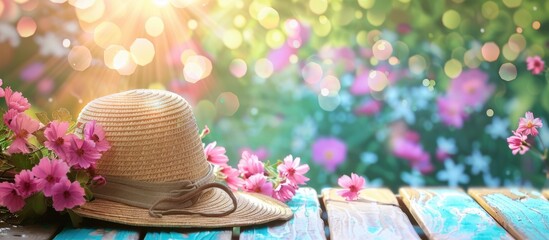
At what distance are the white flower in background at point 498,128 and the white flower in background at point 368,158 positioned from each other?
0.48 m

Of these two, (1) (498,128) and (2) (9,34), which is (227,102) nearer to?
(2) (9,34)

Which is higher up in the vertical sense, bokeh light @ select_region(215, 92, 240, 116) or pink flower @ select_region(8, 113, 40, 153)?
bokeh light @ select_region(215, 92, 240, 116)

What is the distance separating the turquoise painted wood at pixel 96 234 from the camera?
207 cm

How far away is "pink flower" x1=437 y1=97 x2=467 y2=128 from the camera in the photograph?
146 inches

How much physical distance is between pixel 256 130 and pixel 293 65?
31 centimetres

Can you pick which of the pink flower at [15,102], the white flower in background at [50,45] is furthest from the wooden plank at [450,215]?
the white flower in background at [50,45]

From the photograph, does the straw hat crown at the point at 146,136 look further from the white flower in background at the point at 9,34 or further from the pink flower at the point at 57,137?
the white flower in background at the point at 9,34

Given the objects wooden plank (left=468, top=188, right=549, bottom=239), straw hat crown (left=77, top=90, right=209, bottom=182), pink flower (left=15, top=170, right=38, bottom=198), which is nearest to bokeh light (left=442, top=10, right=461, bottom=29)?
wooden plank (left=468, top=188, right=549, bottom=239)

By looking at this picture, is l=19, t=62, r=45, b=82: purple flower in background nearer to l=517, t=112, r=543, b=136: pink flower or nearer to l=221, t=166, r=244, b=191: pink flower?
l=221, t=166, r=244, b=191: pink flower

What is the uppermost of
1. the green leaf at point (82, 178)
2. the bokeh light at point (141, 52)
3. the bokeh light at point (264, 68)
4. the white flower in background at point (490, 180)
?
the bokeh light at point (141, 52)

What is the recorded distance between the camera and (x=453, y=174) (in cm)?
375

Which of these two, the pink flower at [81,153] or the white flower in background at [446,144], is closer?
the pink flower at [81,153]

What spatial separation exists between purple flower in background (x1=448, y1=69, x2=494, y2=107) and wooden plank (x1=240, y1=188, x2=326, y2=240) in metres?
1.42

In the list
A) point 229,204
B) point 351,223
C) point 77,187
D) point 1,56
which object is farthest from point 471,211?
point 1,56
